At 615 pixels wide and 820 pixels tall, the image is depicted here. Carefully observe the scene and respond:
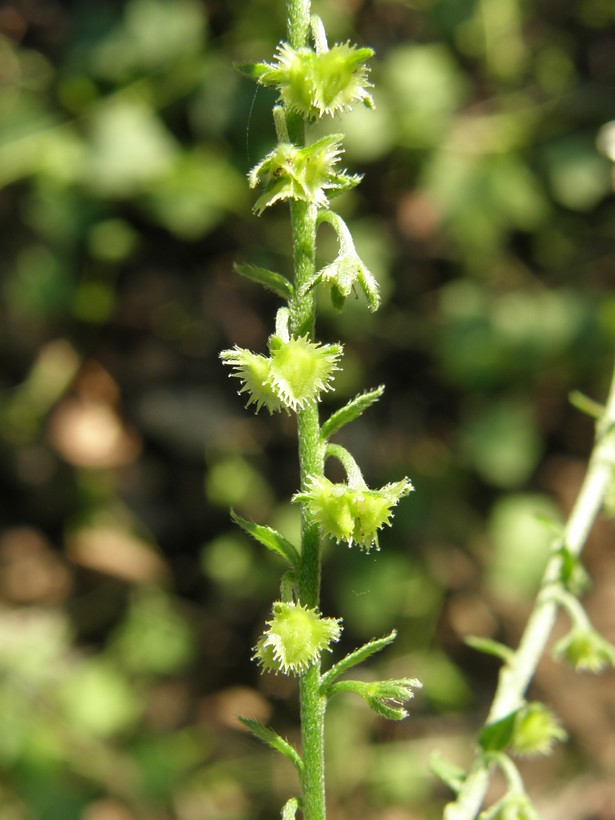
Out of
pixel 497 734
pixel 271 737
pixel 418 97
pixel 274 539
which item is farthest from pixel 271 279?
pixel 418 97

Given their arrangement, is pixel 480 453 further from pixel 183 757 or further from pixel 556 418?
pixel 183 757

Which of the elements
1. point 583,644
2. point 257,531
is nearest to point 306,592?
point 257,531

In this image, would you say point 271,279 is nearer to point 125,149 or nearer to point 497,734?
point 497,734

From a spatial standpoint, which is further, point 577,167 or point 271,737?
point 577,167

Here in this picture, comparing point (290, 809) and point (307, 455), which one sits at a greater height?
point (307, 455)

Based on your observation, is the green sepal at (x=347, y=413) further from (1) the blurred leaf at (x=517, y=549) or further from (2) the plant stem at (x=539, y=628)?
(1) the blurred leaf at (x=517, y=549)

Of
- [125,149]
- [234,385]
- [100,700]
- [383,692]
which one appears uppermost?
[125,149]

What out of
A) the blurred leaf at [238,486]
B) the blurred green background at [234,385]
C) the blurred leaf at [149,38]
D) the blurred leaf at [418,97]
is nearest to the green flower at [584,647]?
the blurred green background at [234,385]

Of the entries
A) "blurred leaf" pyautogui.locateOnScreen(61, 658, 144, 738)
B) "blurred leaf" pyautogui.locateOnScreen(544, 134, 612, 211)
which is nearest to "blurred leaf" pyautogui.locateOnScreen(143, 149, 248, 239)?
"blurred leaf" pyautogui.locateOnScreen(544, 134, 612, 211)
